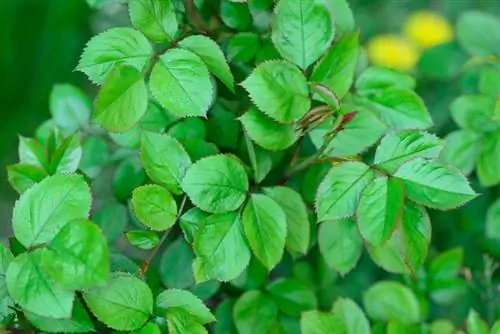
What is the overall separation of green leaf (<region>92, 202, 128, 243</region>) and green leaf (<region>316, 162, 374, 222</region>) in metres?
0.26

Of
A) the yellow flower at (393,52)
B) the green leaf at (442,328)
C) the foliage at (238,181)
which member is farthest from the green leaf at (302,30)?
the yellow flower at (393,52)

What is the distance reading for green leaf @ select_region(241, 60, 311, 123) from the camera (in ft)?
2.24

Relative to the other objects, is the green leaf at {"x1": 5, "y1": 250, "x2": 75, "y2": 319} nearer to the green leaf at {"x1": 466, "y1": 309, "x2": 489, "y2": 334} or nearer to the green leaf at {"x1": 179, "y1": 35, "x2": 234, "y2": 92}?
the green leaf at {"x1": 179, "y1": 35, "x2": 234, "y2": 92}

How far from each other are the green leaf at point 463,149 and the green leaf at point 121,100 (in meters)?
0.38

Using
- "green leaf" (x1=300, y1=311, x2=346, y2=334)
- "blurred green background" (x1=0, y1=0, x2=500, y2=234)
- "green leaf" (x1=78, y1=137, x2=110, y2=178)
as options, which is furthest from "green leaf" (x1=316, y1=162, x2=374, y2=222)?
"blurred green background" (x1=0, y1=0, x2=500, y2=234)

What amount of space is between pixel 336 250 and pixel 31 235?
31 centimetres

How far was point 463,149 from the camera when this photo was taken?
881 millimetres

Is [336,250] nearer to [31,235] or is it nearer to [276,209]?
[276,209]

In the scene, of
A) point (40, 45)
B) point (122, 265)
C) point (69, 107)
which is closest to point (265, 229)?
point (122, 265)

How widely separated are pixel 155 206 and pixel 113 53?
14 centimetres

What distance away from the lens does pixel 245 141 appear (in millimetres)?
805

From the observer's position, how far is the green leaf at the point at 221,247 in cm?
67

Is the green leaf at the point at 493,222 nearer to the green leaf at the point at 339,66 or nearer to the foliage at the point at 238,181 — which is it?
the foliage at the point at 238,181

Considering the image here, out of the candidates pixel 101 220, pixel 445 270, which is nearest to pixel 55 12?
pixel 101 220
